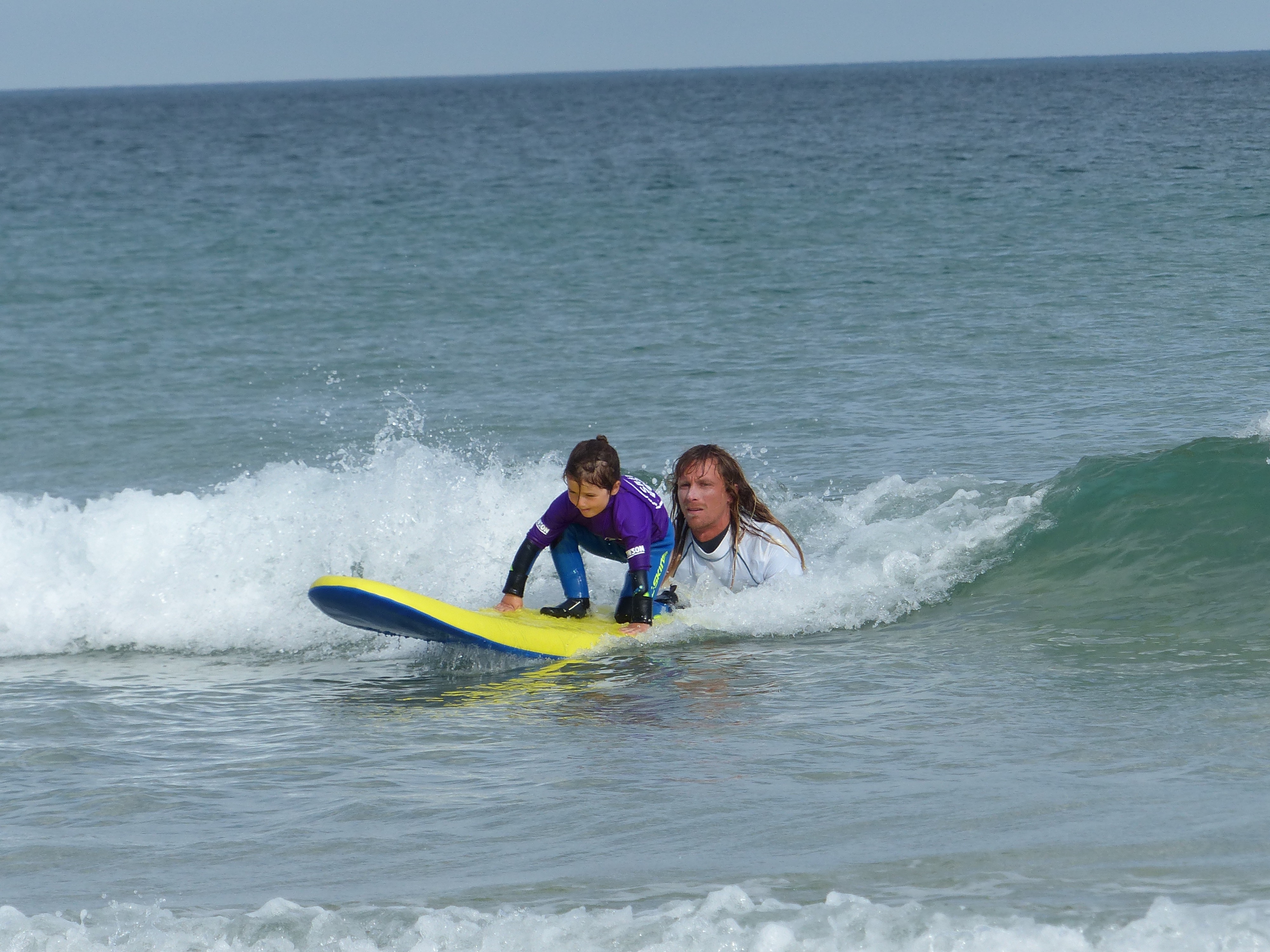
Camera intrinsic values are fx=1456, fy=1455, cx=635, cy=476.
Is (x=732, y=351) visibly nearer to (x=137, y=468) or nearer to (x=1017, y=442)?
(x=1017, y=442)

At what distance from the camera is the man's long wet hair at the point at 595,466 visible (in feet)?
22.3

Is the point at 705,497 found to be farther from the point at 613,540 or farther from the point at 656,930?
the point at 656,930

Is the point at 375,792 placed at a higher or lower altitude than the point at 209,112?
lower

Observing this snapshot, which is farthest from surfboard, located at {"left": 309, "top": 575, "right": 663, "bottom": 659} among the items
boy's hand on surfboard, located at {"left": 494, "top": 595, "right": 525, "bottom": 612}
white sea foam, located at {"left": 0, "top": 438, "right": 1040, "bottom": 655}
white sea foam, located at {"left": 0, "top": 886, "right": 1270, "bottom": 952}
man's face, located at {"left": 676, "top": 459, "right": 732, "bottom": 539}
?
white sea foam, located at {"left": 0, "top": 886, "right": 1270, "bottom": 952}

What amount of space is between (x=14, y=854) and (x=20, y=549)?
521cm

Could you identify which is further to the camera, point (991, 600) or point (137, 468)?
point (137, 468)

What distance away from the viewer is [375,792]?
5059 millimetres

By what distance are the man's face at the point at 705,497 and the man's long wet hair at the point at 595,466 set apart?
1.25 ft

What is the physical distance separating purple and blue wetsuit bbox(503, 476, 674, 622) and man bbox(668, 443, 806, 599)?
13 cm

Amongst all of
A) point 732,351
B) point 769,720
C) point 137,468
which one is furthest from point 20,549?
point 732,351

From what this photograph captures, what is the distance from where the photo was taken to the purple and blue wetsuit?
698 cm

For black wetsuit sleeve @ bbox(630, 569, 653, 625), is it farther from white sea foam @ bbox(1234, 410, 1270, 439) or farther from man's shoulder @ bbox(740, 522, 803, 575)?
white sea foam @ bbox(1234, 410, 1270, 439)

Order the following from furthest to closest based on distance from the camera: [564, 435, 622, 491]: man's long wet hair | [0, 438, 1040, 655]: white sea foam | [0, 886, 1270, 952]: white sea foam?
[0, 438, 1040, 655]: white sea foam, [564, 435, 622, 491]: man's long wet hair, [0, 886, 1270, 952]: white sea foam

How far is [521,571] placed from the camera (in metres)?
7.33
